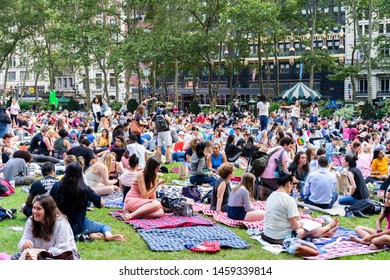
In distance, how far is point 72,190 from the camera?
8453mm

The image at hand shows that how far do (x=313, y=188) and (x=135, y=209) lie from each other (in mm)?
3563

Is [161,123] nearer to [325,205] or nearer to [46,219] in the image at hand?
[325,205]

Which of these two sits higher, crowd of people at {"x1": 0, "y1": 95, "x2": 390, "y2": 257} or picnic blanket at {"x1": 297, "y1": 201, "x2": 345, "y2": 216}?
crowd of people at {"x1": 0, "y1": 95, "x2": 390, "y2": 257}

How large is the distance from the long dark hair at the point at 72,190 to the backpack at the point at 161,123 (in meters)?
9.19

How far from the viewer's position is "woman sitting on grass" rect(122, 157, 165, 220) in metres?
10.3

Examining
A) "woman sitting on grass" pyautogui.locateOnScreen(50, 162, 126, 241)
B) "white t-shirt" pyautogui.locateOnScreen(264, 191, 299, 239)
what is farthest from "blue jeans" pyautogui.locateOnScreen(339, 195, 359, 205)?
"woman sitting on grass" pyautogui.locateOnScreen(50, 162, 126, 241)

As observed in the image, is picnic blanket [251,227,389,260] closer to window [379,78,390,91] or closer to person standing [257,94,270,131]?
person standing [257,94,270,131]

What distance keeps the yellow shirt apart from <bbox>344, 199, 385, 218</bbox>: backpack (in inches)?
124

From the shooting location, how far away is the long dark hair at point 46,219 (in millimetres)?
7121

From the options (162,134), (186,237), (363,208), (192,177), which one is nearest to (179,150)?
(162,134)

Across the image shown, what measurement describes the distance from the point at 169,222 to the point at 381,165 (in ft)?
21.5

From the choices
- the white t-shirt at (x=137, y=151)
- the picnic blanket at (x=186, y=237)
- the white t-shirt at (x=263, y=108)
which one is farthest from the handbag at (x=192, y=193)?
the white t-shirt at (x=263, y=108)

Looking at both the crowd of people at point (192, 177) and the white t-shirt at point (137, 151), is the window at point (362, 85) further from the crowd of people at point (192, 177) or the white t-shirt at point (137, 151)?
the white t-shirt at point (137, 151)
